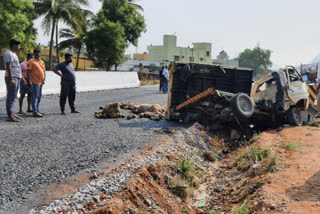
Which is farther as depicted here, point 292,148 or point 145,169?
point 292,148

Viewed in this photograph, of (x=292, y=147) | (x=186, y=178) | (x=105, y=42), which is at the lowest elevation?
(x=186, y=178)

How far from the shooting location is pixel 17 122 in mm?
8523

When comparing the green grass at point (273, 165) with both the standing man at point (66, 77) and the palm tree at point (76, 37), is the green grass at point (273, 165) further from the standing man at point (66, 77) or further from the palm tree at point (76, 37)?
the palm tree at point (76, 37)

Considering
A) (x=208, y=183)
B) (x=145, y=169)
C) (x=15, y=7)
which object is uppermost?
(x=15, y=7)

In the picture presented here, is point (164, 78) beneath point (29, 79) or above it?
above

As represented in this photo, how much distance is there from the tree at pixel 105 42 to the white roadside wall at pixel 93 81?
6.51m

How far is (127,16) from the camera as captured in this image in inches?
1467

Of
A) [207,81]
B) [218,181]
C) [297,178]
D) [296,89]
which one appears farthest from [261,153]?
[296,89]

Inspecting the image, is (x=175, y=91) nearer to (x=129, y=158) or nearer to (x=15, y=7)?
(x=129, y=158)

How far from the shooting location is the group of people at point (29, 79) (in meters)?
8.05

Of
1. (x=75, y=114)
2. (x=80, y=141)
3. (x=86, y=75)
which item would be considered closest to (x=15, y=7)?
(x=86, y=75)

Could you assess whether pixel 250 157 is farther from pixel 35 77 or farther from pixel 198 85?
pixel 35 77

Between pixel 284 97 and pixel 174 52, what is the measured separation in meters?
59.6

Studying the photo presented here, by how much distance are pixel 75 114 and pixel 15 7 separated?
16.5 meters
